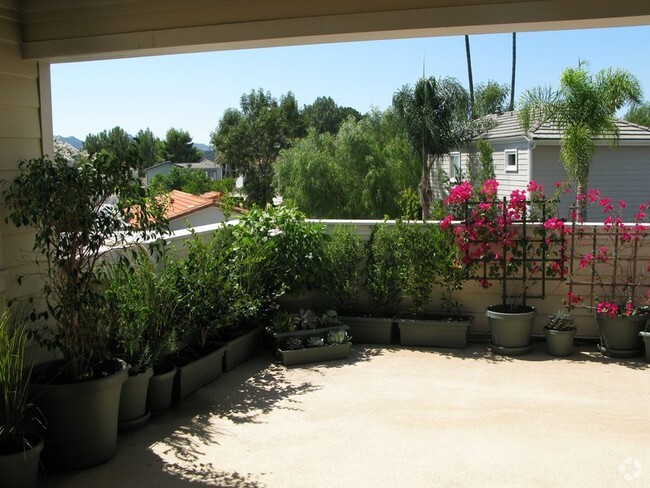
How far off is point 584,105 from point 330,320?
7.85 metres

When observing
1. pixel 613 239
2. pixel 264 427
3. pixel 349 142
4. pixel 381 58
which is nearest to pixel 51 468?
pixel 264 427

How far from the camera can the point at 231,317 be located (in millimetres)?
4785

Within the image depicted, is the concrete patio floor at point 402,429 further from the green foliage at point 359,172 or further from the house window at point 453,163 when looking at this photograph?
the house window at point 453,163

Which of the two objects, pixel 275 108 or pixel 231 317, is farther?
pixel 275 108

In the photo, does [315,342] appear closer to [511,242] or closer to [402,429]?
[402,429]

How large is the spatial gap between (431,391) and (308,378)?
93 centimetres

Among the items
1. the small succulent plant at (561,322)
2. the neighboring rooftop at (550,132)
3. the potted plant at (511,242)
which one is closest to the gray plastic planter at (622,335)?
the small succulent plant at (561,322)

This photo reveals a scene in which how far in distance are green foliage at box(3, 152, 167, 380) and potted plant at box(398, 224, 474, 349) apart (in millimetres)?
2808

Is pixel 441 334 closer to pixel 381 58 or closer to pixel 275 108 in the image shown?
pixel 381 58

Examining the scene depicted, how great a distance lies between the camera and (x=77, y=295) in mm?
3314

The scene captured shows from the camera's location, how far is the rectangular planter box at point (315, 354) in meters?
5.12

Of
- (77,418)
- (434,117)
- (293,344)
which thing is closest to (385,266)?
(293,344)

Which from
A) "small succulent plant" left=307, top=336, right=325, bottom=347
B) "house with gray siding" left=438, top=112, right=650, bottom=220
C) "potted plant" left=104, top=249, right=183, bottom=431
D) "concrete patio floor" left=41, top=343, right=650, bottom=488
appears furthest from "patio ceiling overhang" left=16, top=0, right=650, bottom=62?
"house with gray siding" left=438, top=112, right=650, bottom=220

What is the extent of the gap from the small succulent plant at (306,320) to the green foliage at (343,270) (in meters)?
0.40
